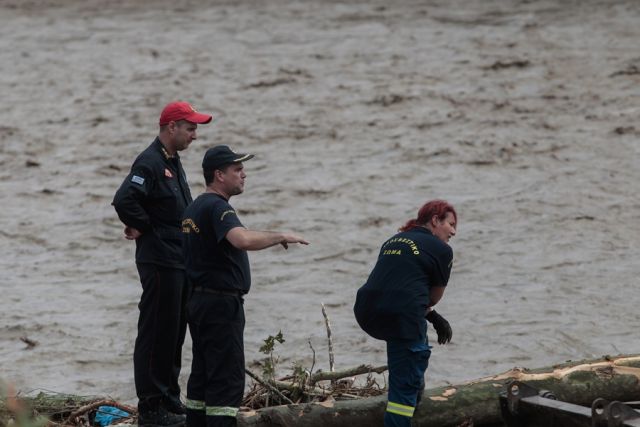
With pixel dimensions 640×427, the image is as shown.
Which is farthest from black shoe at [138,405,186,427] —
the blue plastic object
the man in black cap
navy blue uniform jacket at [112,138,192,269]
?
navy blue uniform jacket at [112,138,192,269]

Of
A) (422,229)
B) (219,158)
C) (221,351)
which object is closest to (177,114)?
(219,158)

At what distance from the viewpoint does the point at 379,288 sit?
7277 millimetres

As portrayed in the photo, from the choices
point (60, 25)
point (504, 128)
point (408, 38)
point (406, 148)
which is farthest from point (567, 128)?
point (60, 25)

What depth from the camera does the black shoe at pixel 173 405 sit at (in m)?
7.93

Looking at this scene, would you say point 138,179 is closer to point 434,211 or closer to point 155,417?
point 155,417

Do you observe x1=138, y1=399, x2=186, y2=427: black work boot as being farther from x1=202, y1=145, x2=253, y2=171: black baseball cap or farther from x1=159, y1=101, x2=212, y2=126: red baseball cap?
x1=159, y1=101, x2=212, y2=126: red baseball cap

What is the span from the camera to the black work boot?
306 inches

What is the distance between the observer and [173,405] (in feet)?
Answer: 26.2

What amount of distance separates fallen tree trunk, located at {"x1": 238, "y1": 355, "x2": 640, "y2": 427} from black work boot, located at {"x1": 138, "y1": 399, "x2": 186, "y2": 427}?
57 cm

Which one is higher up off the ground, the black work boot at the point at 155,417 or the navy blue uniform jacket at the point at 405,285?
the navy blue uniform jacket at the point at 405,285

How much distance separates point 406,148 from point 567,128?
2.15 meters

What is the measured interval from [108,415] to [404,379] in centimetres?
211

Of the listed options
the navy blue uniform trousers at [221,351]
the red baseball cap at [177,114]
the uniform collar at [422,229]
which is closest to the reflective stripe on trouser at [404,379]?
the uniform collar at [422,229]

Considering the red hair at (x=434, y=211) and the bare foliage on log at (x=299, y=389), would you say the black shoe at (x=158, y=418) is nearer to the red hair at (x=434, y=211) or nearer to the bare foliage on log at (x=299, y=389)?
the bare foliage on log at (x=299, y=389)
